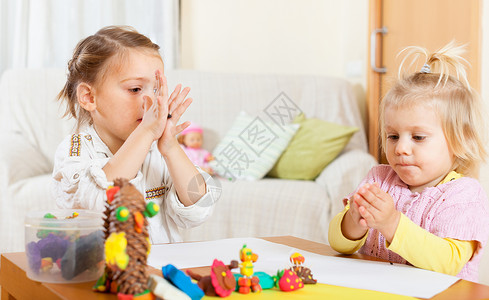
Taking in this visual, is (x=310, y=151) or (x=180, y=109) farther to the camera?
(x=310, y=151)

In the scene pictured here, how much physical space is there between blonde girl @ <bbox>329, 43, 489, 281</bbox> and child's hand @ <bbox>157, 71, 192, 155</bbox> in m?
0.36

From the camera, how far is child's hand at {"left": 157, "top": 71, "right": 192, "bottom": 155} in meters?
1.08

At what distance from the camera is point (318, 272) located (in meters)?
0.85

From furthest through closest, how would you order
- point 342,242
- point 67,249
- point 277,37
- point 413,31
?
1. point 277,37
2. point 413,31
3. point 342,242
4. point 67,249

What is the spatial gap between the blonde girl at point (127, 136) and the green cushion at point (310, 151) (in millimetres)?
1542

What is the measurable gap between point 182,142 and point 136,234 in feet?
7.51

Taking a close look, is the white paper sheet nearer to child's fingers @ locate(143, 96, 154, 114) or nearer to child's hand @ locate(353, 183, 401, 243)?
child's hand @ locate(353, 183, 401, 243)

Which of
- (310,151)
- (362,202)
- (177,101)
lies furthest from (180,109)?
(310,151)

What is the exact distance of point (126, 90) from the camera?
123 cm

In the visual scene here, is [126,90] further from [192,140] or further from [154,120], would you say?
[192,140]

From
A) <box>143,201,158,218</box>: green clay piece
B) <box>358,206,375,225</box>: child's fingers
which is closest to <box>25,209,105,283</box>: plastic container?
<box>143,201,158,218</box>: green clay piece

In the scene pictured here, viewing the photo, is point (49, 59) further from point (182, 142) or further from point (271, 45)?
point (271, 45)

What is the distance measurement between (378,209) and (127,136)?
59 centimetres

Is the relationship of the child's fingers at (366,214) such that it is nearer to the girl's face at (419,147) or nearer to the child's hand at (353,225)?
the child's hand at (353,225)
